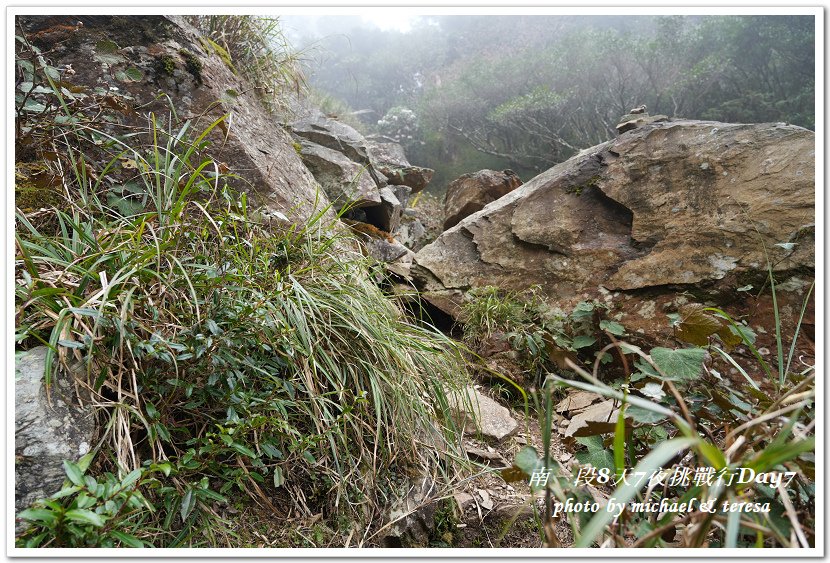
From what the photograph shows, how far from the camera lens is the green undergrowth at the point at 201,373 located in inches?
38.3

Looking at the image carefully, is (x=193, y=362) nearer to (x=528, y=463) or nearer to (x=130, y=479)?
(x=130, y=479)

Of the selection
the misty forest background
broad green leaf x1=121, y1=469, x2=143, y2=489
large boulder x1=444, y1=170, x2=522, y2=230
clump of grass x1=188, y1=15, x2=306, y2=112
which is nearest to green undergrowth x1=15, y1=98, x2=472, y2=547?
broad green leaf x1=121, y1=469, x2=143, y2=489

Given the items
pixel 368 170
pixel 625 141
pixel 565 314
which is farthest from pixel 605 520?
pixel 368 170

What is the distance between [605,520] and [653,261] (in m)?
2.07

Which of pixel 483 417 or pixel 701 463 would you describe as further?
pixel 483 417

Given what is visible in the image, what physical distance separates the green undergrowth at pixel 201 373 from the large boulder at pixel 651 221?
1.28m

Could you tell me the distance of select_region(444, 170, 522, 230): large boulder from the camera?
4.08 m

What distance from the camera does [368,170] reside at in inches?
145

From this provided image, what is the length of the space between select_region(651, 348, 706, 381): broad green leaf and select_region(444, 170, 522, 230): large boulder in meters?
3.10

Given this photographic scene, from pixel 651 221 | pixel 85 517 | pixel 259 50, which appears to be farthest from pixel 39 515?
pixel 259 50

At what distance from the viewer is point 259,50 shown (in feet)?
10.1

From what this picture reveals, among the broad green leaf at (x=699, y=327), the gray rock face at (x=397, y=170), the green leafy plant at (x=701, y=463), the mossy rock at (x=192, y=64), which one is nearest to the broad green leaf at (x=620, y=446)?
the green leafy plant at (x=701, y=463)

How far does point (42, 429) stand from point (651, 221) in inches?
104

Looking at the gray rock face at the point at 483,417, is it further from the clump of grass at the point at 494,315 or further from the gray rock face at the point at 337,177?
the gray rock face at the point at 337,177
